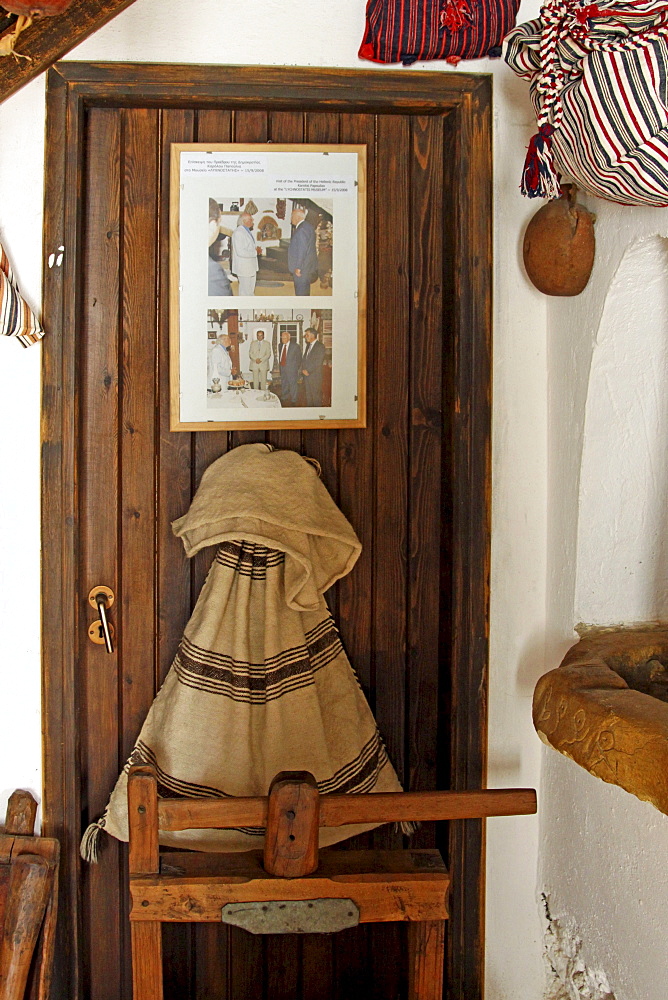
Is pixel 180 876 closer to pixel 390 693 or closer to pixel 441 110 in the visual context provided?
pixel 390 693

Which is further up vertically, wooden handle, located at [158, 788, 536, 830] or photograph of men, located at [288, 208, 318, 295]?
photograph of men, located at [288, 208, 318, 295]

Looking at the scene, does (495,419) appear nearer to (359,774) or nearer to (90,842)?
(359,774)

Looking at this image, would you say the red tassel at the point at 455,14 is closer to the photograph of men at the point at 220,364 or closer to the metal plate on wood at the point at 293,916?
the photograph of men at the point at 220,364

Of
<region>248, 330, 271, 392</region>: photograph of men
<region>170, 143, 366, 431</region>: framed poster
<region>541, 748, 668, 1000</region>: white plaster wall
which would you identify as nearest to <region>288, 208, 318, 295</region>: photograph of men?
<region>170, 143, 366, 431</region>: framed poster

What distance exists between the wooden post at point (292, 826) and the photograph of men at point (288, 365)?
71 centimetres

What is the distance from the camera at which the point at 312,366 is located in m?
1.61

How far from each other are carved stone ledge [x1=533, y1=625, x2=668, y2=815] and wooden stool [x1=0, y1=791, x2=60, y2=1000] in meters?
0.88

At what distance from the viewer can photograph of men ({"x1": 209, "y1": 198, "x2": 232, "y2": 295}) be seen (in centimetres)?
159

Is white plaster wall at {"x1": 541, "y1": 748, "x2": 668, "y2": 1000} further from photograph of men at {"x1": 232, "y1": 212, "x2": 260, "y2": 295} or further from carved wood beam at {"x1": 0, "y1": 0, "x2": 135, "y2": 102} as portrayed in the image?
carved wood beam at {"x1": 0, "y1": 0, "x2": 135, "y2": 102}

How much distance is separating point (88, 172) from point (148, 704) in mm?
1015

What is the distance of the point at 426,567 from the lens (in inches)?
65.8

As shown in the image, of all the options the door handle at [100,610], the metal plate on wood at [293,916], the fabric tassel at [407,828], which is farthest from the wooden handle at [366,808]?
the door handle at [100,610]

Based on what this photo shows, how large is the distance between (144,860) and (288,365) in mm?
887

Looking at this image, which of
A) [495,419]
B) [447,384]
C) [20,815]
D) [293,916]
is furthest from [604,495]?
[20,815]
